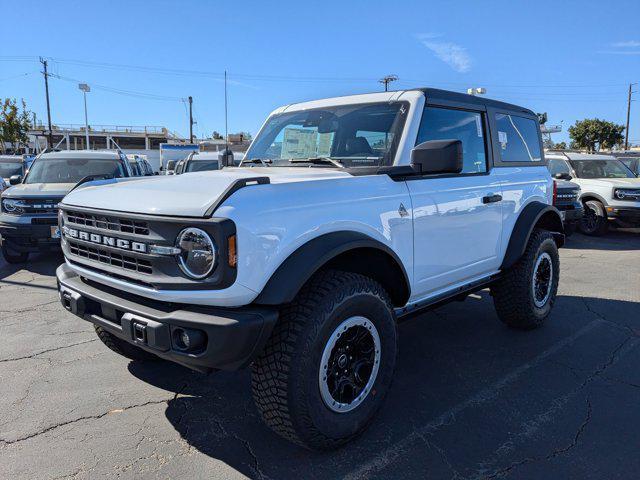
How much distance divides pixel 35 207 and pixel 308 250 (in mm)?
6547

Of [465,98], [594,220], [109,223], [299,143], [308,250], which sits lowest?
[594,220]

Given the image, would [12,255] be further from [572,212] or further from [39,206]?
[572,212]

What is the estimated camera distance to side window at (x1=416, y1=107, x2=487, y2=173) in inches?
138

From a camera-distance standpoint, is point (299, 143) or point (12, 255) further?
point (12, 255)

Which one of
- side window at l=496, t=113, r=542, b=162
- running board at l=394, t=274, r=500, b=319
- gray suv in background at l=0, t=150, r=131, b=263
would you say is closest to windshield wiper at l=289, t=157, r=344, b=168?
running board at l=394, t=274, r=500, b=319

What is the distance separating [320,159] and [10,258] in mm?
6699

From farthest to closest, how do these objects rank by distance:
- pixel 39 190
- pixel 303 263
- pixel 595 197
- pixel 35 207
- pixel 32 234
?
pixel 595 197 → pixel 39 190 → pixel 35 207 → pixel 32 234 → pixel 303 263

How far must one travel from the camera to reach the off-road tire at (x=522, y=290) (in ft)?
14.4

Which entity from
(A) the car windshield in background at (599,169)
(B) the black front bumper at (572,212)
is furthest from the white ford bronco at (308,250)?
(A) the car windshield in background at (599,169)

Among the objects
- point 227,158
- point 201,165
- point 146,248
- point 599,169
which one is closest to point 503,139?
point 227,158

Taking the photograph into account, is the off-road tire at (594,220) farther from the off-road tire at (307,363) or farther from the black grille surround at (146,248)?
the black grille surround at (146,248)

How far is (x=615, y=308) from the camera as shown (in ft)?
18.0

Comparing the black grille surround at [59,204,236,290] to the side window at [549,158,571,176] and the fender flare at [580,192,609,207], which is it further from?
the side window at [549,158,571,176]

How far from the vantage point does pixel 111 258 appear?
2734 millimetres
